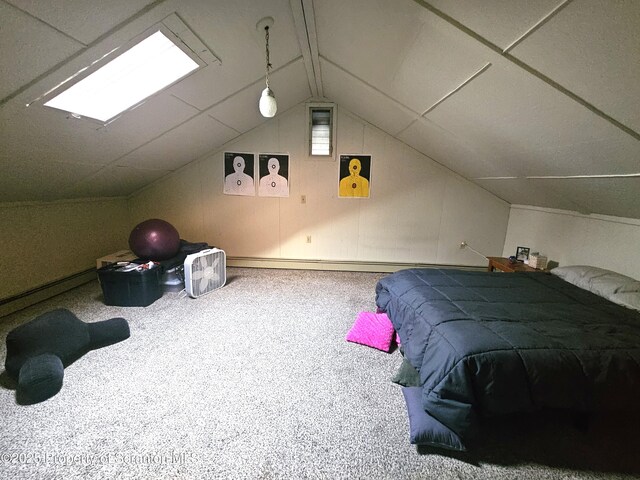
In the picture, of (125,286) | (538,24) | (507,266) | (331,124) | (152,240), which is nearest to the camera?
(538,24)

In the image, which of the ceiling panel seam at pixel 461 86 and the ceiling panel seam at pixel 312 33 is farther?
the ceiling panel seam at pixel 312 33

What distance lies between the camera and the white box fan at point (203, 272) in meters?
2.55

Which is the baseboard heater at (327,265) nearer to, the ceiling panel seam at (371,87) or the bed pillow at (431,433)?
the ceiling panel seam at (371,87)

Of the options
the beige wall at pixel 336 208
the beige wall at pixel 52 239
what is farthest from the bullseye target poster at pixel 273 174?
the beige wall at pixel 52 239

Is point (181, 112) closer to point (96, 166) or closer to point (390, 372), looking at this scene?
point (96, 166)

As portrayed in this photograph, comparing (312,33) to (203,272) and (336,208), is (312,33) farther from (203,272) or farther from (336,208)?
(203,272)

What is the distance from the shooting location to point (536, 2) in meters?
0.90

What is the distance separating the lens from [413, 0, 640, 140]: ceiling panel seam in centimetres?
116

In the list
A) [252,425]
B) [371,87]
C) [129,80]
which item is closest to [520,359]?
[252,425]

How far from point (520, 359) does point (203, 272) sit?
260 cm

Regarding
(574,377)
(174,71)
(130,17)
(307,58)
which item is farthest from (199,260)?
(574,377)

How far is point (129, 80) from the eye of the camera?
5.84 ft

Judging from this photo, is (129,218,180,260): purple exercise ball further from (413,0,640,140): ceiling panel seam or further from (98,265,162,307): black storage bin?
(413,0,640,140): ceiling panel seam

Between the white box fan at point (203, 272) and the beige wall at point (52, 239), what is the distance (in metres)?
1.28
